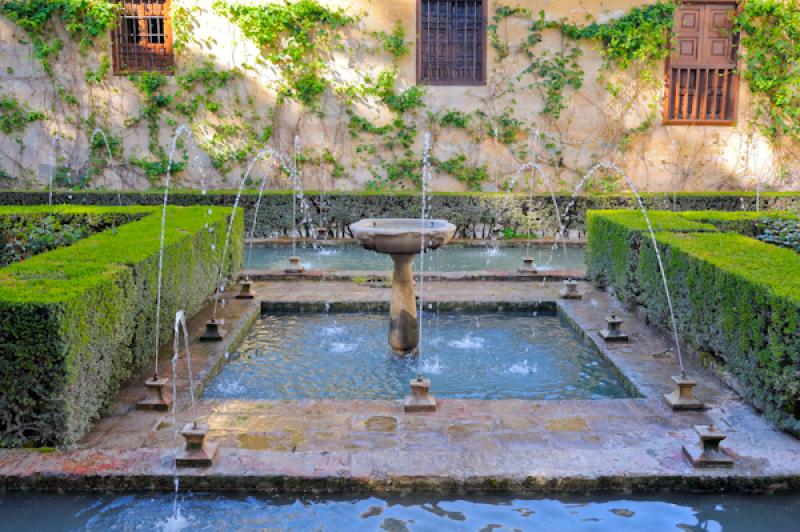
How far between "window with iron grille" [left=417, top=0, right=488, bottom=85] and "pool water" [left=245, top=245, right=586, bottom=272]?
3.82 m

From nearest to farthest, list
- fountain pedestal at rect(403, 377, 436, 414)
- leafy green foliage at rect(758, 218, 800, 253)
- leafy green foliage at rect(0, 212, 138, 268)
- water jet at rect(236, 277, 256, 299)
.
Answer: fountain pedestal at rect(403, 377, 436, 414)
leafy green foliage at rect(758, 218, 800, 253)
water jet at rect(236, 277, 256, 299)
leafy green foliage at rect(0, 212, 138, 268)

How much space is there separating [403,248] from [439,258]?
14.3 ft

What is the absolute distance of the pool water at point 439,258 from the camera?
878 cm

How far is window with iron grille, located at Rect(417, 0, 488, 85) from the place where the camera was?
1245cm

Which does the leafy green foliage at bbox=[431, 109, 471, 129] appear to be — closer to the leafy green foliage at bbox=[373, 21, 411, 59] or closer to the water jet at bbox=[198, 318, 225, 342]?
the leafy green foliage at bbox=[373, 21, 411, 59]

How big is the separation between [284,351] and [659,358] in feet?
8.65

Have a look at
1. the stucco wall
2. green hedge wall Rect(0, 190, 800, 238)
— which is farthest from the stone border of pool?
the stucco wall

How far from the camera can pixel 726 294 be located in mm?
4352

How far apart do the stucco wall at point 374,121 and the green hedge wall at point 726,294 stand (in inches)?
234

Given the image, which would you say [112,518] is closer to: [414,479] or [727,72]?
[414,479]

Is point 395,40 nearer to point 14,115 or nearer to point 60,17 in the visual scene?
point 60,17

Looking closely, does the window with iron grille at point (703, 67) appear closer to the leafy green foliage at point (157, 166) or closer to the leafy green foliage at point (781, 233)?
the leafy green foliage at point (781, 233)

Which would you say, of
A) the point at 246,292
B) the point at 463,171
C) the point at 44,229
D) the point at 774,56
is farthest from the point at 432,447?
the point at 774,56

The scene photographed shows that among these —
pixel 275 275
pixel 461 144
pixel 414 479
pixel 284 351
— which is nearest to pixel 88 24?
pixel 461 144
